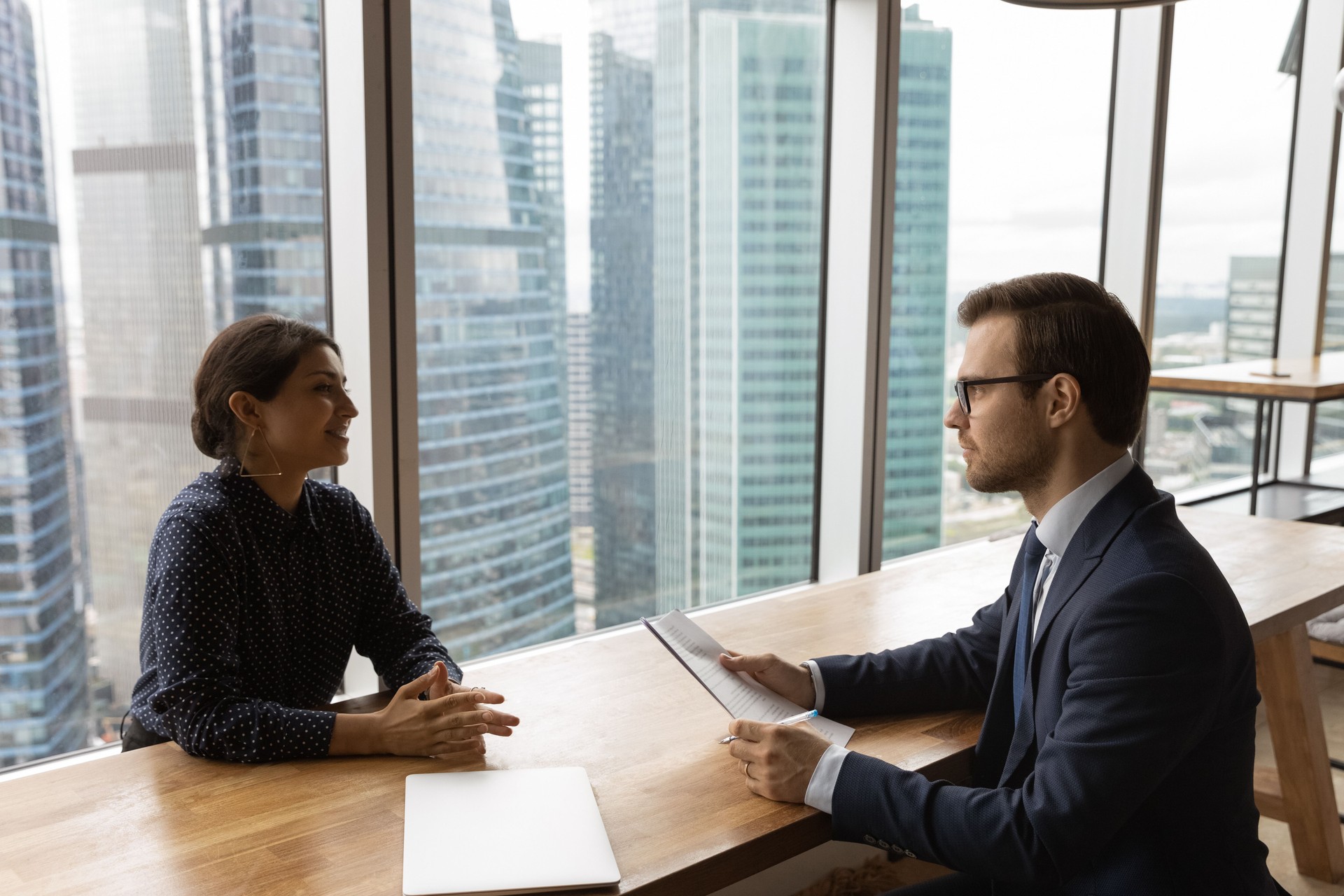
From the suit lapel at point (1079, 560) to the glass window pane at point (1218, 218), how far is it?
301 centimetres

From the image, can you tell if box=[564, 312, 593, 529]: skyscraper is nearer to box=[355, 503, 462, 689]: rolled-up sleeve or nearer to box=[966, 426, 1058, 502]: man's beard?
box=[355, 503, 462, 689]: rolled-up sleeve

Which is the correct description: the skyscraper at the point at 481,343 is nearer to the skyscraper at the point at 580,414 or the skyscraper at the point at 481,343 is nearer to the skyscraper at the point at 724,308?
the skyscraper at the point at 580,414

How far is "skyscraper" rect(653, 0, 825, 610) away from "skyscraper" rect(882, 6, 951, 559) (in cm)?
31

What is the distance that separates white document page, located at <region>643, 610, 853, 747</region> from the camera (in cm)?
164

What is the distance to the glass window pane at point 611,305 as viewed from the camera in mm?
2387

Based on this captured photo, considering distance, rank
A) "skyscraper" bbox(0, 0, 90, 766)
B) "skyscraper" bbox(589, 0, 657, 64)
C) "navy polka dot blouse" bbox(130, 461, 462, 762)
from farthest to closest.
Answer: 1. "skyscraper" bbox(589, 0, 657, 64)
2. "skyscraper" bbox(0, 0, 90, 766)
3. "navy polka dot blouse" bbox(130, 461, 462, 762)

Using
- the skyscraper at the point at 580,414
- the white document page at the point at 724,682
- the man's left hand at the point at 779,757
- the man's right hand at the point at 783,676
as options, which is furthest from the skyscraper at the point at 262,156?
the man's left hand at the point at 779,757

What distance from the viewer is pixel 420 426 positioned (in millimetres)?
2348

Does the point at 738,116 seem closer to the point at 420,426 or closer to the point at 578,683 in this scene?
the point at 420,426

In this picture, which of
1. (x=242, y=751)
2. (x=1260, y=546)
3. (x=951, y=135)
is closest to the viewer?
(x=242, y=751)

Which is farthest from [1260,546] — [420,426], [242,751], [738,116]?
[242,751]

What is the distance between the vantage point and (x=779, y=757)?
4.74ft

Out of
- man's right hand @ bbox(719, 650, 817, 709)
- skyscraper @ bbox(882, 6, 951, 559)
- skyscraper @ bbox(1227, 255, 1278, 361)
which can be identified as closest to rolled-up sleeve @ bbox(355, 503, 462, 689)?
man's right hand @ bbox(719, 650, 817, 709)

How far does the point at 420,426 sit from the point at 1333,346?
4.44 meters
